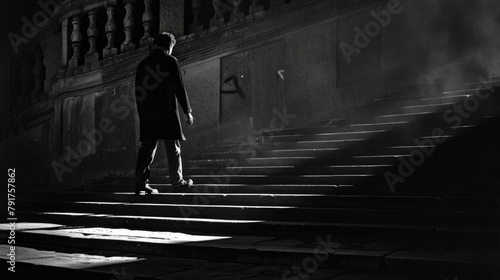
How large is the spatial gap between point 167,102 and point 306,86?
2438mm

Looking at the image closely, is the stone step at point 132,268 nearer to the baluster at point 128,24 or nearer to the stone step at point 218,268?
the stone step at point 218,268

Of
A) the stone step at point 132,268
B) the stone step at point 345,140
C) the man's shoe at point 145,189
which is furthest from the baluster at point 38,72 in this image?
the stone step at point 132,268

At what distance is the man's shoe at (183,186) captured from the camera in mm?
7008

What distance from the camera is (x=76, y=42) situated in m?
10.3

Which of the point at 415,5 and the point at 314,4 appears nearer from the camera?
the point at 314,4

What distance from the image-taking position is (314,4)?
877 cm

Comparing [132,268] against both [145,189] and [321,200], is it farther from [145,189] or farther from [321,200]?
[145,189]

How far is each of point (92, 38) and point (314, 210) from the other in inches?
227

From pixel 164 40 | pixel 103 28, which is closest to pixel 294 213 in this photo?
pixel 164 40

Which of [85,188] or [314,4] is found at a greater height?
[314,4]

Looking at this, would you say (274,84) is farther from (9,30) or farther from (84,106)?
(9,30)

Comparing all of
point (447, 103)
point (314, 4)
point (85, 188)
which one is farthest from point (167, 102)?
point (447, 103)

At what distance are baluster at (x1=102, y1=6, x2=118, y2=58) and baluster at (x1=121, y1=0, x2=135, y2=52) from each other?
0.23 meters

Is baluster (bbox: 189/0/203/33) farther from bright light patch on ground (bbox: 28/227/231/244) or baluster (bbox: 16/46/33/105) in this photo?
baluster (bbox: 16/46/33/105)
